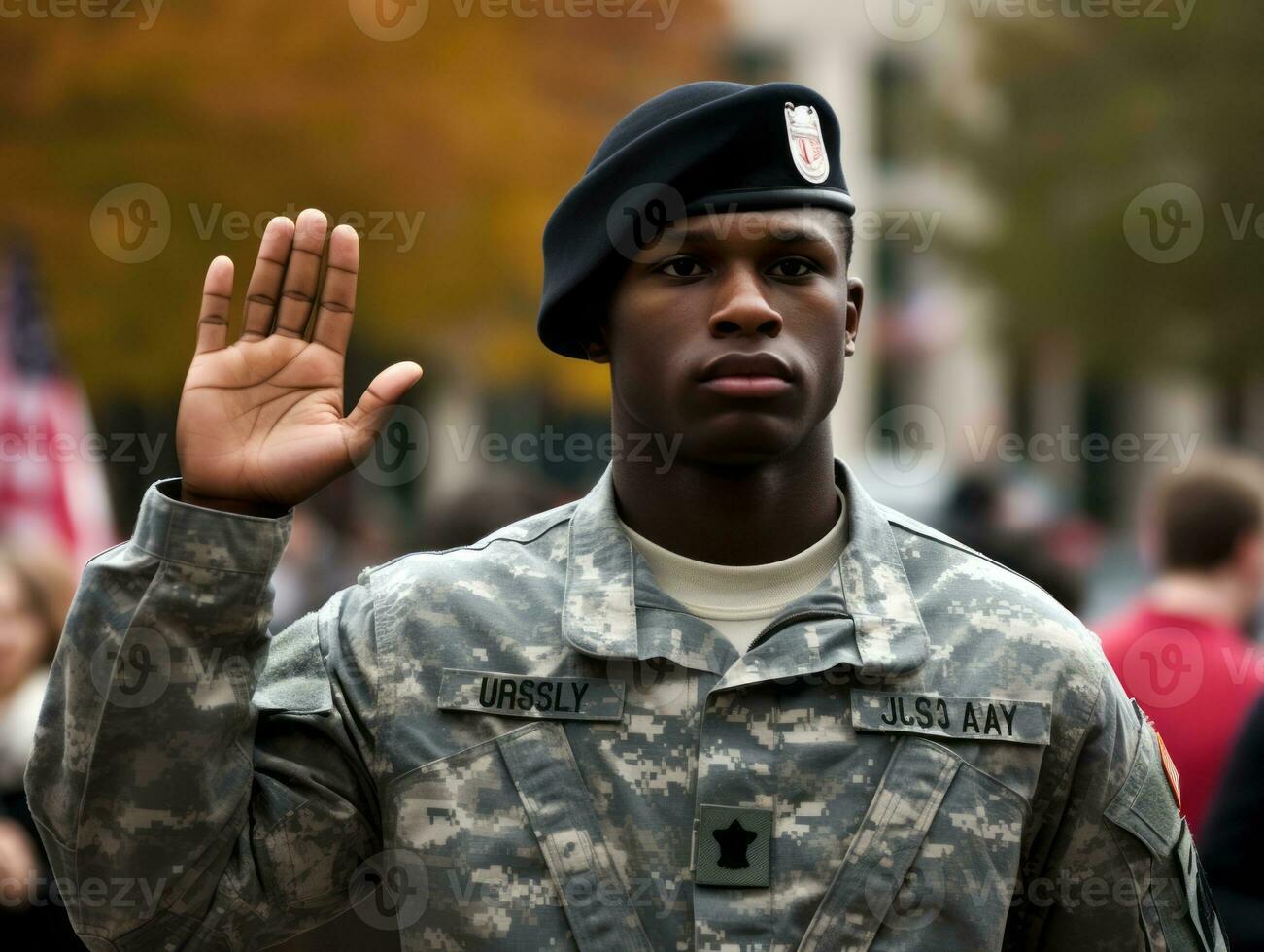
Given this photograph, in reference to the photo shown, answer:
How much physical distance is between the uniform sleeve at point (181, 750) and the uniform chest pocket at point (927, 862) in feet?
2.73

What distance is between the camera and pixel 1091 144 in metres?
25.5

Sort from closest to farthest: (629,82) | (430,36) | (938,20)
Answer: (430,36) → (629,82) → (938,20)

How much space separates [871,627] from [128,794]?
1.21m

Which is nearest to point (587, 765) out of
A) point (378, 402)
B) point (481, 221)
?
point (378, 402)

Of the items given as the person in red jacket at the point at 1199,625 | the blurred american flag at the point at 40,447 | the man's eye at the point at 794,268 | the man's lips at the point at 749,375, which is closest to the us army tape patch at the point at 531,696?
the man's lips at the point at 749,375

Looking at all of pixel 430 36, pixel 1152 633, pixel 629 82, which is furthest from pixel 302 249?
pixel 629 82

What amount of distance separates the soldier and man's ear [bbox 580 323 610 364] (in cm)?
8

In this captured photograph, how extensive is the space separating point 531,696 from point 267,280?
798mm

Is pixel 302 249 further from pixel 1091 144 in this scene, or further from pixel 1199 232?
pixel 1091 144

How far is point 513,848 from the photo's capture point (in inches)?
121

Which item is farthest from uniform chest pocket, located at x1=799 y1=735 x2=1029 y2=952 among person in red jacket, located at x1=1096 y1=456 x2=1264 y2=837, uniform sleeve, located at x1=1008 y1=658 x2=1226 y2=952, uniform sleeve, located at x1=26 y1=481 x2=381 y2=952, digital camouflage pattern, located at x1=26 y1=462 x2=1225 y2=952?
person in red jacket, located at x1=1096 y1=456 x2=1264 y2=837

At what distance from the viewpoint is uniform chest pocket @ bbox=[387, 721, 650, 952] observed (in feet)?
10.0

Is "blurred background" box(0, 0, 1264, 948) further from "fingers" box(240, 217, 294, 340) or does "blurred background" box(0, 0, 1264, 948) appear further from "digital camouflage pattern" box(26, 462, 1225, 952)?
"fingers" box(240, 217, 294, 340)

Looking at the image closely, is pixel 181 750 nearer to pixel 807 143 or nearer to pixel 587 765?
pixel 587 765
